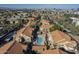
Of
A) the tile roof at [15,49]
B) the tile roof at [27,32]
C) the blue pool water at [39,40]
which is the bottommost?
the tile roof at [15,49]

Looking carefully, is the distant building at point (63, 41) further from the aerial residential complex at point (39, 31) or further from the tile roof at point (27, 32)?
the tile roof at point (27, 32)

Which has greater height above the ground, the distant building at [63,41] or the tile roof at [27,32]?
the tile roof at [27,32]

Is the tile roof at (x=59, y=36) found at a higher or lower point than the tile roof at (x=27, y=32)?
lower

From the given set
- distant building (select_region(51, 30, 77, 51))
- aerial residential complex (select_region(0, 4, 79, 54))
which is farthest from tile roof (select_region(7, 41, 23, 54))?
distant building (select_region(51, 30, 77, 51))

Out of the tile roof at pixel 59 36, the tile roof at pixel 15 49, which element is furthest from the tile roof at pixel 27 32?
the tile roof at pixel 59 36

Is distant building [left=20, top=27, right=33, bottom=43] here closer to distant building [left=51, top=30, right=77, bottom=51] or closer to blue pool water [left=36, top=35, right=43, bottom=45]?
blue pool water [left=36, top=35, right=43, bottom=45]

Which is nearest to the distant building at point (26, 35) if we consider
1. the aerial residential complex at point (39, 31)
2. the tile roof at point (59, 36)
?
the aerial residential complex at point (39, 31)

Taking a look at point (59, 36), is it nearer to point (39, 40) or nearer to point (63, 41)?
point (63, 41)

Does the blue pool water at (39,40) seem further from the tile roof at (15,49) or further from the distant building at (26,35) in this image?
the tile roof at (15,49)
